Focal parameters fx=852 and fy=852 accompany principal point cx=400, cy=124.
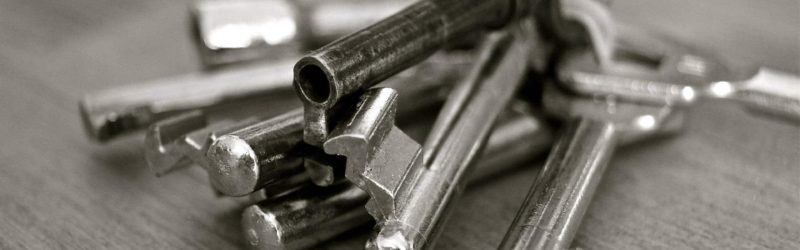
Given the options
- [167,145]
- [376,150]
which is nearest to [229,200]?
[167,145]

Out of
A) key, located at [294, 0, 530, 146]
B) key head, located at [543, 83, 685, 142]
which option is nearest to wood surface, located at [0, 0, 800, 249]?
key head, located at [543, 83, 685, 142]

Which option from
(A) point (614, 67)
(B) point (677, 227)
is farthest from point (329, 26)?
(B) point (677, 227)

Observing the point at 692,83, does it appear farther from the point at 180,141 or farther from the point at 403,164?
the point at 180,141

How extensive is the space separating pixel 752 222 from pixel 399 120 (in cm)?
31

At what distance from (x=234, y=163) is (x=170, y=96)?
0.24m

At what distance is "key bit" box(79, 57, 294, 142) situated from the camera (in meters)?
0.76

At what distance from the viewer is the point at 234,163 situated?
0.58 metres

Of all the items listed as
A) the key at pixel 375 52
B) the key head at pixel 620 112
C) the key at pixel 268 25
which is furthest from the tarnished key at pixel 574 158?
the key at pixel 268 25

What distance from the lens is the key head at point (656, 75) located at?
74 centimetres

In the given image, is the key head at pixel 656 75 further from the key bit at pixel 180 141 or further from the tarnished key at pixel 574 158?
the key bit at pixel 180 141

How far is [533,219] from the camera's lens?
0.58 metres

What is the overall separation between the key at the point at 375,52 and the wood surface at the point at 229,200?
13 cm

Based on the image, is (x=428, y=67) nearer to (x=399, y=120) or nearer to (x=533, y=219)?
(x=399, y=120)

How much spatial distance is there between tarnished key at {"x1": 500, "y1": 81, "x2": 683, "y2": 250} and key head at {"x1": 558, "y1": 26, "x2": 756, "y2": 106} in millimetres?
11
